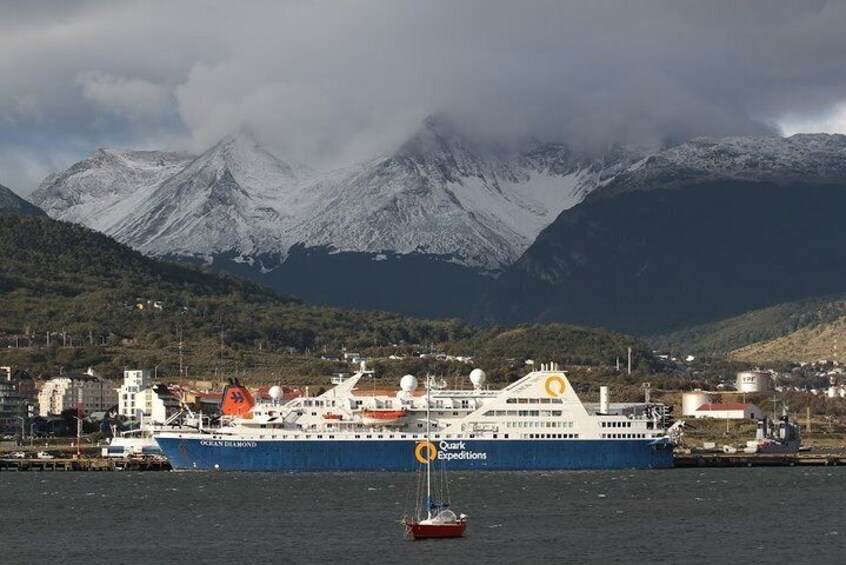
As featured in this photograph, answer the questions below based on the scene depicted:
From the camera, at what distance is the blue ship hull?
147 m

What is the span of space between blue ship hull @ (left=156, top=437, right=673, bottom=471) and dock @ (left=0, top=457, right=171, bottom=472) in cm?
1300

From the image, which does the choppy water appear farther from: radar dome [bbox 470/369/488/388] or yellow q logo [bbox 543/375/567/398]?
radar dome [bbox 470/369/488/388]

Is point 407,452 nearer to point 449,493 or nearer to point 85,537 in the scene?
point 449,493

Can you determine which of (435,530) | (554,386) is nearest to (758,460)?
(554,386)

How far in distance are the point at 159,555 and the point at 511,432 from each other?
57291mm

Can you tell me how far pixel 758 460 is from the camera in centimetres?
16512

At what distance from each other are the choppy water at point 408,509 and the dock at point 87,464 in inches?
509

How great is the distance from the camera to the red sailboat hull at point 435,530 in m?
96.4

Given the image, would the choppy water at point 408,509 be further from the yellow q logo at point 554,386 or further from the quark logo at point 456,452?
the yellow q logo at point 554,386

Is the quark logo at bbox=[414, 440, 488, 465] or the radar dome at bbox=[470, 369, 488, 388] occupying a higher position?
A: the radar dome at bbox=[470, 369, 488, 388]

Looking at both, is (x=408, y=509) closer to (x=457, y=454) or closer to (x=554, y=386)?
(x=457, y=454)

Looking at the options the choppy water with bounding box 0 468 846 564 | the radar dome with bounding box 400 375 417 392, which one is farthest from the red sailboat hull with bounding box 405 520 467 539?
the radar dome with bounding box 400 375 417 392

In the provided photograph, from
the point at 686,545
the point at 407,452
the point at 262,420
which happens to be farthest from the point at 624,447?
the point at 686,545

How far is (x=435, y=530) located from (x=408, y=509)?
49.3 feet
